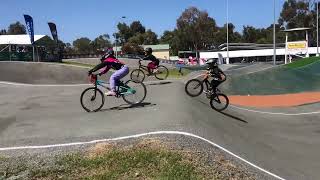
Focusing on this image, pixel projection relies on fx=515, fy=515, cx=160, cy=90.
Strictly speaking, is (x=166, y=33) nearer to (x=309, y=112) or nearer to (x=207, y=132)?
(x=309, y=112)

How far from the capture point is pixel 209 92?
55.0 feet

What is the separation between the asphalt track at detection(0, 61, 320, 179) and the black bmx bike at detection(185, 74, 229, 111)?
0.30 meters

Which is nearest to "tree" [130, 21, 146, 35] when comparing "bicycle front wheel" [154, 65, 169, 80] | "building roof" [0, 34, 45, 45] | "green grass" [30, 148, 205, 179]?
"building roof" [0, 34, 45, 45]

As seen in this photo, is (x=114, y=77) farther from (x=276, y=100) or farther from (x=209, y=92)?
(x=276, y=100)

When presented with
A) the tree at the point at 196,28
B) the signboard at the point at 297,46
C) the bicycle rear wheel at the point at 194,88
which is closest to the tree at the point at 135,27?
the tree at the point at 196,28

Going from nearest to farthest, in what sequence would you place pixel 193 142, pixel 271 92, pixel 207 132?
pixel 193 142, pixel 207 132, pixel 271 92

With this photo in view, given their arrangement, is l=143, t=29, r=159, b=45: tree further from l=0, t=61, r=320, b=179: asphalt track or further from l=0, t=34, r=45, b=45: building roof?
l=0, t=61, r=320, b=179: asphalt track

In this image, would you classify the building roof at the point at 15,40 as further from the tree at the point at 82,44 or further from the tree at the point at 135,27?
the tree at the point at 82,44

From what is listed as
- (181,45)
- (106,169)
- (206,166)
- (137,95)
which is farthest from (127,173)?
(181,45)

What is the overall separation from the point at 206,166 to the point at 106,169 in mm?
1647

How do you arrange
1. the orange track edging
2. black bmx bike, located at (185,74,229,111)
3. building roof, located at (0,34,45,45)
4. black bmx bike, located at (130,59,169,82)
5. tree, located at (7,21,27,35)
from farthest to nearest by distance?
tree, located at (7,21,27,35), building roof, located at (0,34,45,45), the orange track edging, black bmx bike, located at (130,59,169,82), black bmx bike, located at (185,74,229,111)

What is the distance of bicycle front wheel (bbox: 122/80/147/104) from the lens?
14.3 metres

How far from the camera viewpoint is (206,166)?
8469 millimetres

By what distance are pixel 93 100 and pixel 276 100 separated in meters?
14.8
